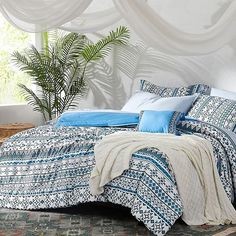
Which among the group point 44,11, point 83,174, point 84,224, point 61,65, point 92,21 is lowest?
point 84,224

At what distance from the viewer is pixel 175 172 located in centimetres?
425

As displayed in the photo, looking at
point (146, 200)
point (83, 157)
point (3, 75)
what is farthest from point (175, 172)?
point (3, 75)

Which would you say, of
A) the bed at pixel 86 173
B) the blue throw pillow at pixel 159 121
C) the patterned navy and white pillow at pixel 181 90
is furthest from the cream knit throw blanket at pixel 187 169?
the patterned navy and white pillow at pixel 181 90

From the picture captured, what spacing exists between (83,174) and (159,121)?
840mm

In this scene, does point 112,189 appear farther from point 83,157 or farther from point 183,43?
point 183,43

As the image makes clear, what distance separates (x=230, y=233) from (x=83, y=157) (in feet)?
3.83

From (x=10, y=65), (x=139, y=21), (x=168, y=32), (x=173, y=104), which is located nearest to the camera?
(x=139, y=21)

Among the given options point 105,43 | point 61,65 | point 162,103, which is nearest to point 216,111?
point 162,103

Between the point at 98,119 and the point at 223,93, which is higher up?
the point at 223,93

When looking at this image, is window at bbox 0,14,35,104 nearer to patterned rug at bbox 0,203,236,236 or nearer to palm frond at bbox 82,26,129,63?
palm frond at bbox 82,26,129,63

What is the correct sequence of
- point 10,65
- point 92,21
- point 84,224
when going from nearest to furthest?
point 84,224 → point 92,21 → point 10,65

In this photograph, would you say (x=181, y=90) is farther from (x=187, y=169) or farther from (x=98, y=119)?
(x=187, y=169)

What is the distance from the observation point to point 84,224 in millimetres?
4301

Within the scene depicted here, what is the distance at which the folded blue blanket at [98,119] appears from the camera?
207 inches
